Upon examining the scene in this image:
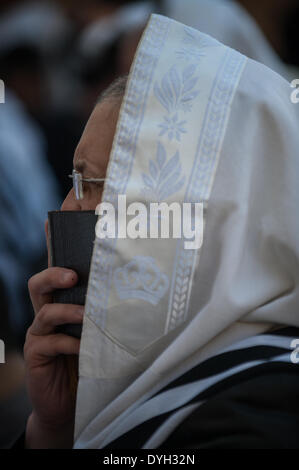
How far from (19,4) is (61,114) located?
1193mm

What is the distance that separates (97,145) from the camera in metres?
1.47

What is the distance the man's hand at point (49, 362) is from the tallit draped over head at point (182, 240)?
164 mm

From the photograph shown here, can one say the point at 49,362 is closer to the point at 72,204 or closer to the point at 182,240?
the point at 72,204

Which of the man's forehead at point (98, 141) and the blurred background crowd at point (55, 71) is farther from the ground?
the blurred background crowd at point (55, 71)

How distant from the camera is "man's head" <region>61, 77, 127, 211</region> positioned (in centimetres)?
146

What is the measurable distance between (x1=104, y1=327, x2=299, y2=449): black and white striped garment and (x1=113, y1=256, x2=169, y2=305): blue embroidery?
0.19 meters

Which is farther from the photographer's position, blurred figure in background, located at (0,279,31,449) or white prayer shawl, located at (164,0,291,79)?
white prayer shawl, located at (164,0,291,79)

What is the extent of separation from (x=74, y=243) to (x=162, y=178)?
308mm

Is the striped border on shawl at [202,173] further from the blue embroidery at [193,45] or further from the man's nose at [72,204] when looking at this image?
the man's nose at [72,204]

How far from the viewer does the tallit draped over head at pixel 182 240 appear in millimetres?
1191

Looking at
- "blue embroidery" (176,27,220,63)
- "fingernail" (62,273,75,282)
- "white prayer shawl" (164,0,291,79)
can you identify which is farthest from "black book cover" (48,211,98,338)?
"white prayer shawl" (164,0,291,79)

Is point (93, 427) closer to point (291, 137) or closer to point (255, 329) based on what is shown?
point (255, 329)

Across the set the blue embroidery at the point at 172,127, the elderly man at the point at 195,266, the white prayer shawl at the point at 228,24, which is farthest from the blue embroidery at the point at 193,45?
the white prayer shawl at the point at 228,24

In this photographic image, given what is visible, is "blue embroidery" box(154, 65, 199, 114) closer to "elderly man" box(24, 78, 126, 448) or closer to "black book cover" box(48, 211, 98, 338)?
"elderly man" box(24, 78, 126, 448)
